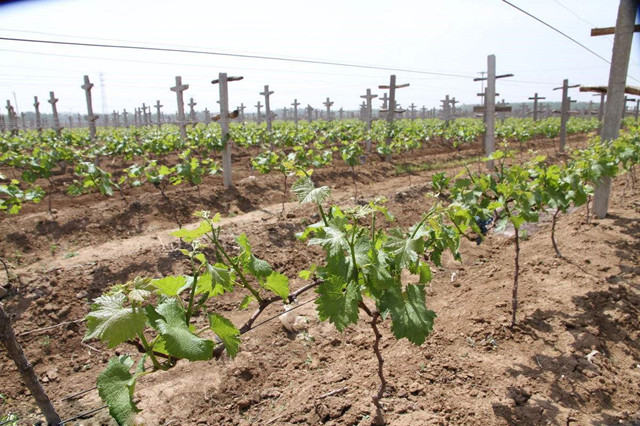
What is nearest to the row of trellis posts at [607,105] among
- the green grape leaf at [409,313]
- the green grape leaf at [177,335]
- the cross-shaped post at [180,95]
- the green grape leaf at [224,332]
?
the cross-shaped post at [180,95]

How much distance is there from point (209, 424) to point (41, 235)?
17.8ft

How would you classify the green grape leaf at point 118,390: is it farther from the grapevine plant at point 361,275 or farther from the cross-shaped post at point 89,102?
the cross-shaped post at point 89,102

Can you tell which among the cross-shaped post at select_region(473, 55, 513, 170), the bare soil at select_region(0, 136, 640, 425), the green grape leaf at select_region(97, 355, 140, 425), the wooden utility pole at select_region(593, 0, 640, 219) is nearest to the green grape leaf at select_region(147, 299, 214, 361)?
the green grape leaf at select_region(97, 355, 140, 425)

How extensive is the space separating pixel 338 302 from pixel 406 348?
69.6 inches

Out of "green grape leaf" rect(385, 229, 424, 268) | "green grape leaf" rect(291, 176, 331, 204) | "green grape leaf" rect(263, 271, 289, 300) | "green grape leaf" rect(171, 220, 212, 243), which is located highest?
"green grape leaf" rect(291, 176, 331, 204)

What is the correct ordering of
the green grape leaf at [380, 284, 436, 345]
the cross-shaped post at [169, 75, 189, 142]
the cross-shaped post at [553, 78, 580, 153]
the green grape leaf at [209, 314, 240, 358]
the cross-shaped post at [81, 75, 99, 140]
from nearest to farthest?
1. the green grape leaf at [209, 314, 240, 358]
2. the green grape leaf at [380, 284, 436, 345]
3. the cross-shaped post at [169, 75, 189, 142]
4. the cross-shaped post at [81, 75, 99, 140]
5. the cross-shaped post at [553, 78, 580, 153]

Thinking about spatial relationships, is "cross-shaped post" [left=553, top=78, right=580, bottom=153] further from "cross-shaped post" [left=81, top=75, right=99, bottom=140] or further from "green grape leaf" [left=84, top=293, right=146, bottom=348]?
"green grape leaf" [left=84, top=293, right=146, bottom=348]

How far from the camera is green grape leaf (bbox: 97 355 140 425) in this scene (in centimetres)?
146

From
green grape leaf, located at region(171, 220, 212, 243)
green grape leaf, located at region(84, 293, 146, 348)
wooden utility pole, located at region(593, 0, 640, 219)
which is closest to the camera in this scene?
green grape leaf, located at region(84, 293, 146, 348)

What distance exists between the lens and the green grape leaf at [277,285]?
197 cm

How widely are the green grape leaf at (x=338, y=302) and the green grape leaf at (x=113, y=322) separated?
0.78m

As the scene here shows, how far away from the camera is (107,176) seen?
8000 mm

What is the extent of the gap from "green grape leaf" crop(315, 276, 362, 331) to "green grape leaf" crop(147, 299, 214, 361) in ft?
1.84

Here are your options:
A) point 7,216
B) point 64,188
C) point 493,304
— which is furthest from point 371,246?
point 64,188
